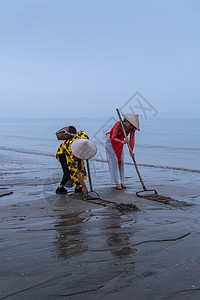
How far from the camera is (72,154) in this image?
6.32 metres

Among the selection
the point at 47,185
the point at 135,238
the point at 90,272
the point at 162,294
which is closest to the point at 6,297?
the point at 90,272

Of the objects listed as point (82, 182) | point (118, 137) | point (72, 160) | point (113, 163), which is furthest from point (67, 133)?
point (113, 163)

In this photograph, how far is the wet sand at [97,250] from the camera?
8.79 feet

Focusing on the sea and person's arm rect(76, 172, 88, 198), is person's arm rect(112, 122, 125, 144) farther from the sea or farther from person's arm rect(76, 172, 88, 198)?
person's arm rect(76, 172, 88, 198)

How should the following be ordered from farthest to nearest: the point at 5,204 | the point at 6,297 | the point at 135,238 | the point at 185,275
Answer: the point at 5,204 < the point at 135,238 < the point at 185,275 < the point at 6,297

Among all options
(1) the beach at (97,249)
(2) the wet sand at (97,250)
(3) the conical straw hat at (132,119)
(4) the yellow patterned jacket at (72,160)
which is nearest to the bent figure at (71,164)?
(4) the yellow patterned jacket at (72,160)

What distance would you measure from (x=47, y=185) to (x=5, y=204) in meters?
2.30

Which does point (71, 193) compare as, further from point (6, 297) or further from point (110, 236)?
point (6, 297)

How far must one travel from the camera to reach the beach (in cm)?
268

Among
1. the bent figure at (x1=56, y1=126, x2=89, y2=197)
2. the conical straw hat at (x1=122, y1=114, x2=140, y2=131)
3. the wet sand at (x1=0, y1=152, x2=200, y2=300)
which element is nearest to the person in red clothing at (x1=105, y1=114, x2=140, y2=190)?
the conical straw hat at (x1=122, y1=114, x2=140, y2=131)

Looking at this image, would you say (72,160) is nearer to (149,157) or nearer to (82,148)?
(82,148)

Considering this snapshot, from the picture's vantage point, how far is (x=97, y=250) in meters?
3.48

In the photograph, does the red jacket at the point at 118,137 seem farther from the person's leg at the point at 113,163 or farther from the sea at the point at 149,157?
the sea at the point at 149,157

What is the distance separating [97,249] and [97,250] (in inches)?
1.2
